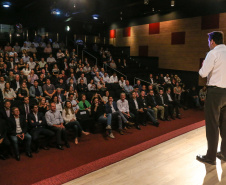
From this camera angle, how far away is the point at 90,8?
920cm

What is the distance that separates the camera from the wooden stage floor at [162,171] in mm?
2051

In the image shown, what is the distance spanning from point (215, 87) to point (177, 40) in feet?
26.2

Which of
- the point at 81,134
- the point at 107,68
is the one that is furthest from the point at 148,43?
the point at 81,134

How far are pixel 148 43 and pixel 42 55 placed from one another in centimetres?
515

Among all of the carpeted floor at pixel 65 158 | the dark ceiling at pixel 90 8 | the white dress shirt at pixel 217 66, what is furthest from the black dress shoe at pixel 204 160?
the dark ceiling at pixel 90 8

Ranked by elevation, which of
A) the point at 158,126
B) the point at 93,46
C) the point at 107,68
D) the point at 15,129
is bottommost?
the point at 158,126

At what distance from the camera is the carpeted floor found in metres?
2.67

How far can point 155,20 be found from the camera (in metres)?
10.2

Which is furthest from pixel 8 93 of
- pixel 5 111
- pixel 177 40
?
pixel 177 40

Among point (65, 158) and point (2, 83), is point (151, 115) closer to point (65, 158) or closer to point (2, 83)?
point (65, 158)

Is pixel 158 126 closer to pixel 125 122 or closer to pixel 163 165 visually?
pixel 125 122

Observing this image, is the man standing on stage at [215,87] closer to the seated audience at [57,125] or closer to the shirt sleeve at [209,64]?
the shirt sleeve at [209,64]

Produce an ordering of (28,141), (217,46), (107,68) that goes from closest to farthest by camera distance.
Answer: (217,46)
(28,141)
(107,68)

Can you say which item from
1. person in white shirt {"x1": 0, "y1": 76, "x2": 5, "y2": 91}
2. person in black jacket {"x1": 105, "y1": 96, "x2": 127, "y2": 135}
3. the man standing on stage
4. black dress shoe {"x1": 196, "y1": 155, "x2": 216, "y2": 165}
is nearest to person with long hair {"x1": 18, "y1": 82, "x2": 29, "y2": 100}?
person in white shirt {"x1": 0, "y1": 76, "x2": 5, "y2": 91}
